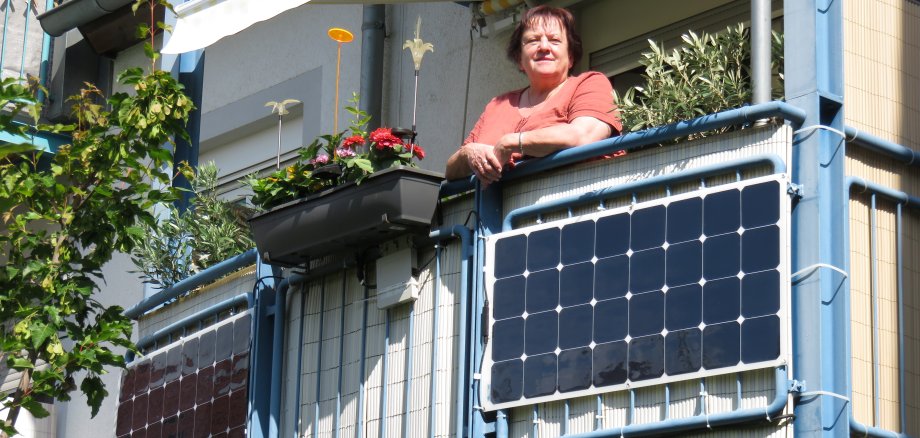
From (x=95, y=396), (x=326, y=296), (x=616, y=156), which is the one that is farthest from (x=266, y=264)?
(x=616, y=156)

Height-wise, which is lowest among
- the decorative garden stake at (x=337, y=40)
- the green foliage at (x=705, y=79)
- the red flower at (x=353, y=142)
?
the green foliage at (x=705, y=79)

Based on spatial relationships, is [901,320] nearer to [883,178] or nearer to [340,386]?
[883,178]

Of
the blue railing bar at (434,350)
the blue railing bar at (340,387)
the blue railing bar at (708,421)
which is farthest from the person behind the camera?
the blue railing bar at (340,387)

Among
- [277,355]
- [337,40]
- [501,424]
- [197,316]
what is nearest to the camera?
[501,424]

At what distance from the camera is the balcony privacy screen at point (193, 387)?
32.3 feet

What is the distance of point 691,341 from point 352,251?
2.24 m

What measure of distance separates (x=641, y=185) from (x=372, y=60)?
4868 mm

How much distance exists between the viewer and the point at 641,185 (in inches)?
312

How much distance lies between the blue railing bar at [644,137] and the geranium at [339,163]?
0.31 metres

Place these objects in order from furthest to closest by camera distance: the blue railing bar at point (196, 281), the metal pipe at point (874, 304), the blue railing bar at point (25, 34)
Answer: the blue railing bar at point (25, 34) → the blue railing bar at point (196, 281) → the metal pipe at point (874, 304)

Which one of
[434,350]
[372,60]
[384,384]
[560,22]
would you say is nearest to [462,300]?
[434,350]

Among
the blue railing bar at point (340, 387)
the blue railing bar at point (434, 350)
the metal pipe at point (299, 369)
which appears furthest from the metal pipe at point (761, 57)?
the metal pipe at point (299, 369)

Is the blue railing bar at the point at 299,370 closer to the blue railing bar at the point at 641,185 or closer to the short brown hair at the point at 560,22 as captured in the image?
the blue railing bar at the point at 641,185

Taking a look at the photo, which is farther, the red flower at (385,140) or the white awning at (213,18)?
the white awning at (213,18)
